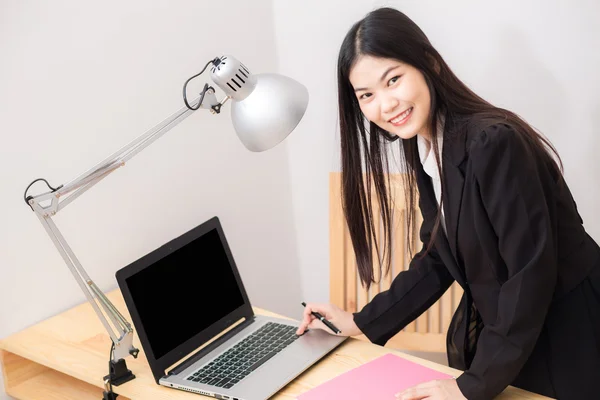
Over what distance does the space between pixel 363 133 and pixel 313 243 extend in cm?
105

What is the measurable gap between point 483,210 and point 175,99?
39.9 inches

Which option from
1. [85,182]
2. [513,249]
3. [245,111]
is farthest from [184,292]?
[513,249]

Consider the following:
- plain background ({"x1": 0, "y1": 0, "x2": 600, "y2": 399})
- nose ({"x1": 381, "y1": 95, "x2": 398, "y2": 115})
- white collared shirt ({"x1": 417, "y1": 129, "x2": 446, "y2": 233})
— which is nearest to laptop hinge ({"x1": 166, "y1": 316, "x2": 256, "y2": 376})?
plain background ({"x1": 0, "y1": 0, "x2": 600, "y2": 399})

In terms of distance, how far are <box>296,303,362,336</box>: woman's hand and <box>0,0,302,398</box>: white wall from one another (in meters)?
0.59

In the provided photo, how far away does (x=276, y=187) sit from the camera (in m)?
2.36

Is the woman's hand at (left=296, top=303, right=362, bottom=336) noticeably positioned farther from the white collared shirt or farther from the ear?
the ear

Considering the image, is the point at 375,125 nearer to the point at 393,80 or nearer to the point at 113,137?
the point at 393,80

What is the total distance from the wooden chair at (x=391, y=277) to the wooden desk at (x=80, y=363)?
334 mm

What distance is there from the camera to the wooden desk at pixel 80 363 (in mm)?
1381

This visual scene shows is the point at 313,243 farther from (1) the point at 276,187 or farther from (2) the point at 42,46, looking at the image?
(2) the point at 42,46

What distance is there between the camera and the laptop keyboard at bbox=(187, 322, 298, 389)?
4.58 feet

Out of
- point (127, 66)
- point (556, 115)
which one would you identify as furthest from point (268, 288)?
point (556, 115)

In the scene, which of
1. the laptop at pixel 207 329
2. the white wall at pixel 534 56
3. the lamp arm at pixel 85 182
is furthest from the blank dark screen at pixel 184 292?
the white wall at pixel 534 56

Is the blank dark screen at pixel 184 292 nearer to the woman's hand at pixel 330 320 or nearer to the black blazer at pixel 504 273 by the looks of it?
the woman's hand at pixel 330 320
